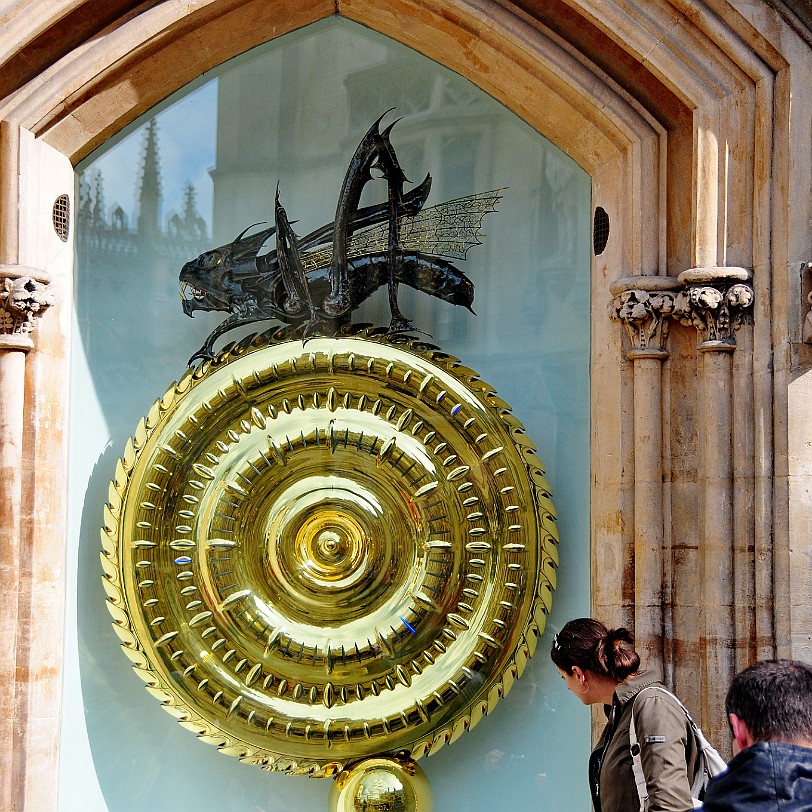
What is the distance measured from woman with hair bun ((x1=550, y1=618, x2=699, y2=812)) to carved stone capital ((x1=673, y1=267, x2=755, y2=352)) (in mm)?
1634

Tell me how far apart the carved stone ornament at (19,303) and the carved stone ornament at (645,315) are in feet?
6.74

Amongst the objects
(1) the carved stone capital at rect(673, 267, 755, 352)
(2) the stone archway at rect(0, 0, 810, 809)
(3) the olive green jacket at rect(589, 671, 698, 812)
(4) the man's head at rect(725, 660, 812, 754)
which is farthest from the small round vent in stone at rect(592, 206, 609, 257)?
(4) the man's head at rect(725, 660, 812, 754)

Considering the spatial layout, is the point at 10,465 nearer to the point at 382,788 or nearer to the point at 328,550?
the point at 328,550

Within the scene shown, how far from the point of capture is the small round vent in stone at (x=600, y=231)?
14.7ft

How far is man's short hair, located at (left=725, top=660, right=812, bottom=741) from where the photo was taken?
189 cm

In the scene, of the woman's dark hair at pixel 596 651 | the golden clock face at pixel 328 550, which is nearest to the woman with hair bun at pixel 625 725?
the woman's dark hair at pixel 596 651

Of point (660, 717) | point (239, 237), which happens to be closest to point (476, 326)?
point (239, 237)

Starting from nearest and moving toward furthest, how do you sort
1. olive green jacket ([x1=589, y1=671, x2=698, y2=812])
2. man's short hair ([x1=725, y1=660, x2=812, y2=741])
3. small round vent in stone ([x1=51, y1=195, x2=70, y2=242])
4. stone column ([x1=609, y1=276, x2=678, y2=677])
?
man's short hair ([x1=725, y1=660, x2=812, y2=741]) < olive green jacket ([x1=589, y1=671, x2=698, y2=812]) < stone column ([x1=609, y1=276, x2=678, y2=677]) < small round vent in stone ([x1=51, y1=195, x2=70, y2=242])

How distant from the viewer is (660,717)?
2.58 metres

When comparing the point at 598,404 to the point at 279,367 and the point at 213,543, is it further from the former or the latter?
the point at 213,543

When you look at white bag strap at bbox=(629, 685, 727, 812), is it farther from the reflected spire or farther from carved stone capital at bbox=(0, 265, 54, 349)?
the reflected spire

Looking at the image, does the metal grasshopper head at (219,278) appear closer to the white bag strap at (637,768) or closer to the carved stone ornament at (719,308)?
the carved stone ornament at (719,308)

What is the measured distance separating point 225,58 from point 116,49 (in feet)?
1.49

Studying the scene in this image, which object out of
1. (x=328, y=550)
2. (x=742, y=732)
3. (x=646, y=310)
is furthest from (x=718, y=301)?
(x=742, y=732)
